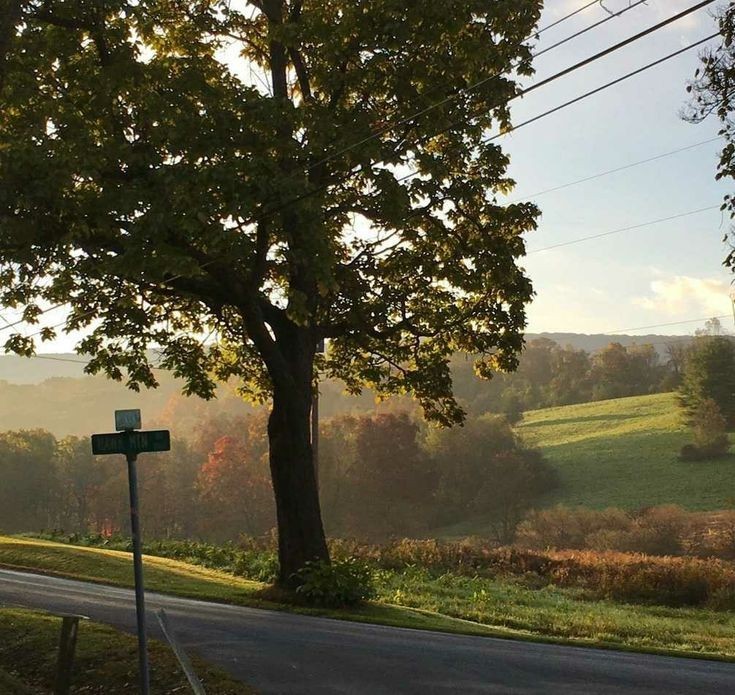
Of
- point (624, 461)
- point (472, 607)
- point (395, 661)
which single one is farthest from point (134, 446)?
point (624, 461)

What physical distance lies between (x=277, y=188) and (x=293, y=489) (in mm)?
6978

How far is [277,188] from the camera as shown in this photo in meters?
14.5

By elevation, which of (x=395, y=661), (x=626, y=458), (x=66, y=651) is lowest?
(x=626, y=458)

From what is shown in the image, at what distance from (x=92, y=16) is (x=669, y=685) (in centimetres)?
1396

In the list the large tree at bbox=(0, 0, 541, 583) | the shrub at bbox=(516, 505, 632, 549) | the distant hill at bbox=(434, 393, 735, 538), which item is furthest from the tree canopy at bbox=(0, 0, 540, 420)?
the distant hill at bbox=(434, 393, 735, 538)

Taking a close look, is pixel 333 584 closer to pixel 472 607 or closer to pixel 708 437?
pixel 472 607

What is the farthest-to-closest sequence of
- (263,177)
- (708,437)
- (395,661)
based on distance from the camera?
(708,437)
(263,177)
(395,661)

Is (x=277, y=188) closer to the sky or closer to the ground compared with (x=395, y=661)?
closer to the sky

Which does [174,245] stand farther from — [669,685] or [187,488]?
[187,488]

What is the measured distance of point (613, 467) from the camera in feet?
278

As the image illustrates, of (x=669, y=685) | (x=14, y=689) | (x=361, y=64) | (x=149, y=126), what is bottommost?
(x=669, y=685)

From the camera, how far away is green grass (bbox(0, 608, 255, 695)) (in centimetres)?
977

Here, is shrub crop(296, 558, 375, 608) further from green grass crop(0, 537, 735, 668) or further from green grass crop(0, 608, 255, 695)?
green grass crop(0, 608, 255, 695)

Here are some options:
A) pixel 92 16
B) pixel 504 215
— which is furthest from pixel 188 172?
pixel 504 215
